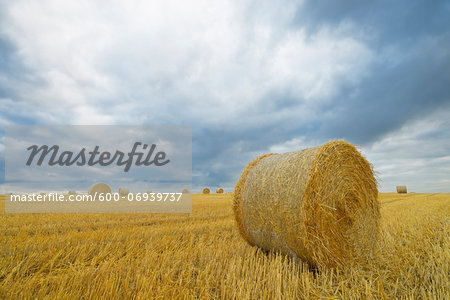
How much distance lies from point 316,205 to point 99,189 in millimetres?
15347

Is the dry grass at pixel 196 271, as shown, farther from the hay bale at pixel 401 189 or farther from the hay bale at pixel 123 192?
the hay bale at pixel 401 189

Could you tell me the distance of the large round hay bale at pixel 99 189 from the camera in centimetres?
1530

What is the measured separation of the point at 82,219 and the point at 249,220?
568 centimetres

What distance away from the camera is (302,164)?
360 cm

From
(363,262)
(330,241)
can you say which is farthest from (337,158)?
(363,262)

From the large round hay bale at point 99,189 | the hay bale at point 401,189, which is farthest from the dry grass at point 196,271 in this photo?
the hay bale at point 401,189

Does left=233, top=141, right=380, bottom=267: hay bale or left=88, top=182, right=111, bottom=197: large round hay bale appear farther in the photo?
left=88, top=182, right=111, bottom=197: large round hay bale

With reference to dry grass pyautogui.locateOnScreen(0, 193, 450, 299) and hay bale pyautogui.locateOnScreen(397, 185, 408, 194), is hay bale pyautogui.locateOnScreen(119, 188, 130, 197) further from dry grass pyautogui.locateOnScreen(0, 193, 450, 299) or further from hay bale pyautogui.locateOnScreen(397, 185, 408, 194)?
hay bale pyautogui.locateOnScreen(397, 185, 408, 194)

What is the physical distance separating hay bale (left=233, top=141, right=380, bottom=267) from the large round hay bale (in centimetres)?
1374

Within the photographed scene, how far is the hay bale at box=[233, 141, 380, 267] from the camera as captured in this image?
3.36 metres

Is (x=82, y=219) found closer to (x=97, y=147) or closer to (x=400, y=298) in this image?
(x=97, y=147)

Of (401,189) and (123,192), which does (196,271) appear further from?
(401,189)

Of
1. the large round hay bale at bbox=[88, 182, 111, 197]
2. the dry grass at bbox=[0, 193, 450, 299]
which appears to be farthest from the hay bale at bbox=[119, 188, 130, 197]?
the dry grass at bbox=[0, 193, 450, 299]

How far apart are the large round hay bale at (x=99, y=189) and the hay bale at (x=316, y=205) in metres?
13.7
